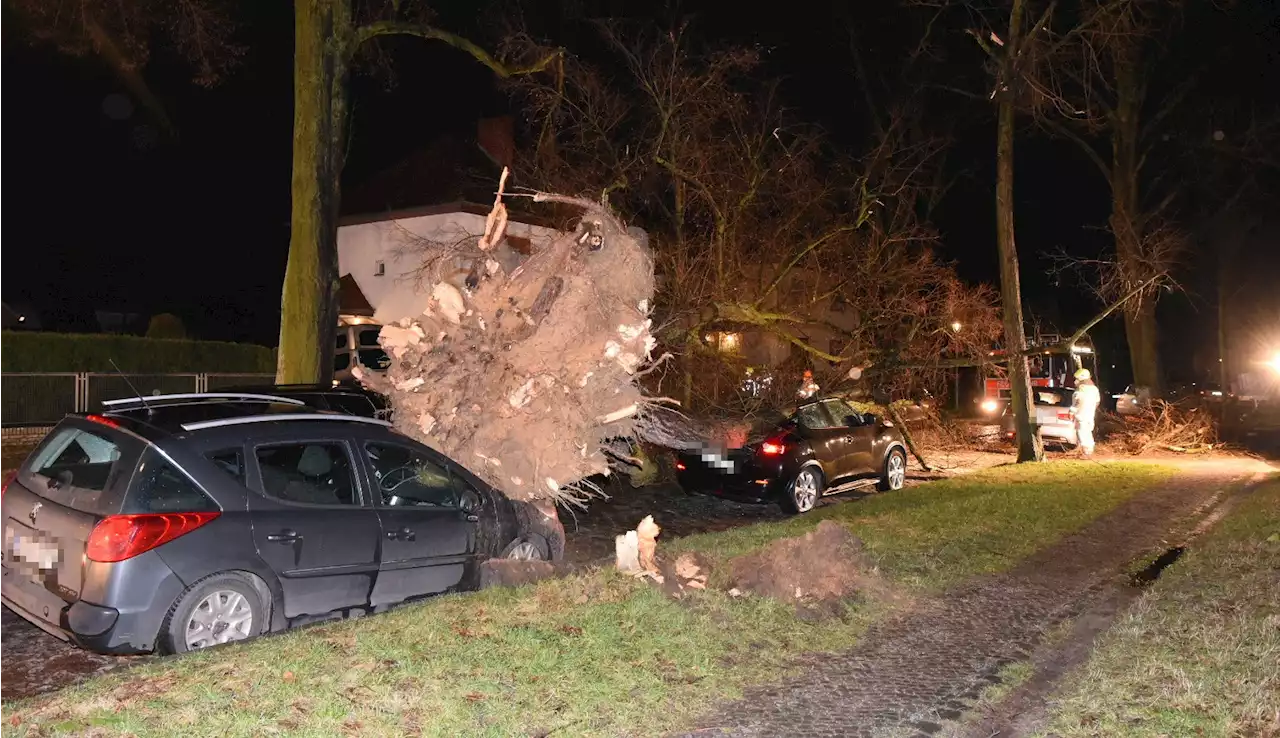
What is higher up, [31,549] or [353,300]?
[353,300]

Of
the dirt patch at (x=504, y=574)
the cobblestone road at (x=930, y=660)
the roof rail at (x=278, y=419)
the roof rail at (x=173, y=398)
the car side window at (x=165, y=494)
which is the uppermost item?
the roof rail at (x=173, y=398)

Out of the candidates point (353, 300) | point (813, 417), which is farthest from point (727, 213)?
point (353, 300)

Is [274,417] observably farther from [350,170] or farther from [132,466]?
[350,170]

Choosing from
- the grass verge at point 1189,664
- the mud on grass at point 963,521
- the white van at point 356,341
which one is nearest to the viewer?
the grass verge at point 1189,664

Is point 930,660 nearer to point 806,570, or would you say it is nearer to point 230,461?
point 806,570

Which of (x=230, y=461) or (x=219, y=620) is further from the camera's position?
(x=230, y=461)

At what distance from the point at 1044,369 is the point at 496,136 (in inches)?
749

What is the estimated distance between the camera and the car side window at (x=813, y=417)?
42.8ft

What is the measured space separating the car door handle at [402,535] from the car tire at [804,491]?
6777 mm

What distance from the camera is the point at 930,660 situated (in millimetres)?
6016

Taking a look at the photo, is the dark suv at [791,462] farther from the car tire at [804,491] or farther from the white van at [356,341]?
the white van at [356,341]

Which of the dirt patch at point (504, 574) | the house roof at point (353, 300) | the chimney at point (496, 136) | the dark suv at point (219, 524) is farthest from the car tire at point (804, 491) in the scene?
the house roof at point (353, 300)

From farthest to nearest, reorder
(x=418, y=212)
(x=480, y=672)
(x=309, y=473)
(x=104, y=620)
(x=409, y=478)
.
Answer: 1. (x=418, y=212)
2. (x=409, y=478)
3. (x=309, y=473)
4. (x=104, y=620)
5. (x=480, y=672)

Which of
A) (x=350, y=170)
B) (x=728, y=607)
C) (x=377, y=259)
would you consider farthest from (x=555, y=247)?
(x=350, y=170)
